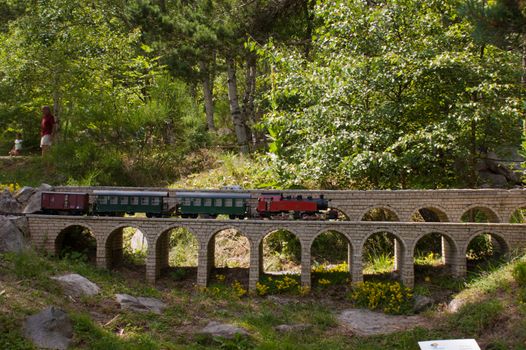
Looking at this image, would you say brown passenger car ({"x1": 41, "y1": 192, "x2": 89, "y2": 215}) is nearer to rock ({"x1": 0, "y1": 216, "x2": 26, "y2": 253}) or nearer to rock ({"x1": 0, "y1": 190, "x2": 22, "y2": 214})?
rock ({"x1": 0, "y1": 216, "x2": 26, "y2": 253})

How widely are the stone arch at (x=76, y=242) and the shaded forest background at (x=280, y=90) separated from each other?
4.49 m

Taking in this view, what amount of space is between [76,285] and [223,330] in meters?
→ 5.51

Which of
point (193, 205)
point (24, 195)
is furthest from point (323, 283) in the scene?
point (24, 195)

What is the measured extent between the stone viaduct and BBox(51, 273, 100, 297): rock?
2338 millimetres

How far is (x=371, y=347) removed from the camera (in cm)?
1473

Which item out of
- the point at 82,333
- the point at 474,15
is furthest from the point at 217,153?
the point at 474,15

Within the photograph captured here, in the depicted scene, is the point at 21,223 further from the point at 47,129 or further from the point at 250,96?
the point at 250,96

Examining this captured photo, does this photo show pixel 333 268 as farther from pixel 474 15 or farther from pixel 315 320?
pixel 474 15

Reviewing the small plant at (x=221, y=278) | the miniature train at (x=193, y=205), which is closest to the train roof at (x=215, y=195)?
the miniature train at (x=193, y=205)

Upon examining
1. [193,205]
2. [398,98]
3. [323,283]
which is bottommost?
[323,283]

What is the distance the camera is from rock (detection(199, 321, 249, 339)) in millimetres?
14922

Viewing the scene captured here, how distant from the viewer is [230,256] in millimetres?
23531

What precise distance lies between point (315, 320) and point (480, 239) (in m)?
9.28

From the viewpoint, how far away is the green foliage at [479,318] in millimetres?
15102
